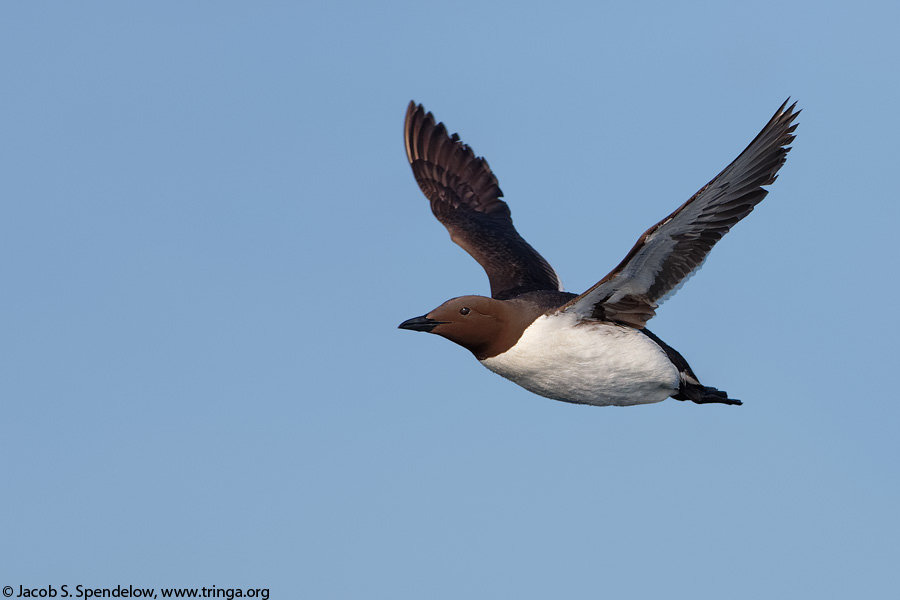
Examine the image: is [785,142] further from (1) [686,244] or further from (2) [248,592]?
(2) [248,592]

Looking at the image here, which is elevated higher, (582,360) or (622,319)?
(622,319)

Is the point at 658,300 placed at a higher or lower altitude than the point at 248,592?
higher

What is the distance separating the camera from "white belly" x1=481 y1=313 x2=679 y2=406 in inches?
431

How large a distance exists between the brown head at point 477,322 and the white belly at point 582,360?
107mm

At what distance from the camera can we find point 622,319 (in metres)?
11.2

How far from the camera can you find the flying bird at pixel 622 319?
1027 cm

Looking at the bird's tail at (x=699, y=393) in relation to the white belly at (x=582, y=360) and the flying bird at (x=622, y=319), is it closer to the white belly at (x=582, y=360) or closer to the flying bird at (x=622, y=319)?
the flying bird at (x=622, y=319)

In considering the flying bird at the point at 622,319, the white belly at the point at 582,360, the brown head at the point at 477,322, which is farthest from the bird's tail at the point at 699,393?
the brown head at the point at 477,322

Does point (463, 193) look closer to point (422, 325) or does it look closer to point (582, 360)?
point (422, 325)

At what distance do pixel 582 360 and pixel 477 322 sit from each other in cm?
104

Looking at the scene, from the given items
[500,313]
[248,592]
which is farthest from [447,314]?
[248,592]

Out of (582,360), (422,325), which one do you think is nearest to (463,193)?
(422,325)

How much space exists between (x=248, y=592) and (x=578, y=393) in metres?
4.19

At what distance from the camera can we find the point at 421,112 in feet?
52.7
